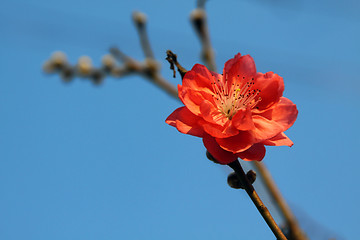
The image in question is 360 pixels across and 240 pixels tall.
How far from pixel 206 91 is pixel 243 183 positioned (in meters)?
0.29

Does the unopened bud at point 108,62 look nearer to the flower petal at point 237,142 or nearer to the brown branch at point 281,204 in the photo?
the brown branch at point 281,204

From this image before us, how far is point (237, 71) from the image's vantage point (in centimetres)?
109

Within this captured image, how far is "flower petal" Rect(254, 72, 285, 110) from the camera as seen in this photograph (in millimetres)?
1017

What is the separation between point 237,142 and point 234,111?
7.2 inches

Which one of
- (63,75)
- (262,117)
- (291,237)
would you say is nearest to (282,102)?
(262,117)

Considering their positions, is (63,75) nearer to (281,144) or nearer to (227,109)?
(227,109)

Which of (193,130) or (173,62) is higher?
(173,62)

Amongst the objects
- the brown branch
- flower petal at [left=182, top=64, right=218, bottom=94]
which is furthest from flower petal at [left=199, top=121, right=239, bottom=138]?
the brown branch

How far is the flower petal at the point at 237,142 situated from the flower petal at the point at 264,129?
16 millimetres

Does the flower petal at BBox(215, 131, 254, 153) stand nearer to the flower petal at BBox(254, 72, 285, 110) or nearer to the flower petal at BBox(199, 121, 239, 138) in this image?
the flower petal at BBox(199, 121, 239, 138)

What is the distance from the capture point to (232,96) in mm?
1106

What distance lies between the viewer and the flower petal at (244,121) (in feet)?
3.09

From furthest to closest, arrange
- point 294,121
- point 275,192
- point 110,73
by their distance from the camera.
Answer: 1. point 110,73
2. point 275,192
3. point 294,121

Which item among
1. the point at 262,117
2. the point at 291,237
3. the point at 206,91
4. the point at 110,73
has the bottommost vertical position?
the point at 291,237
